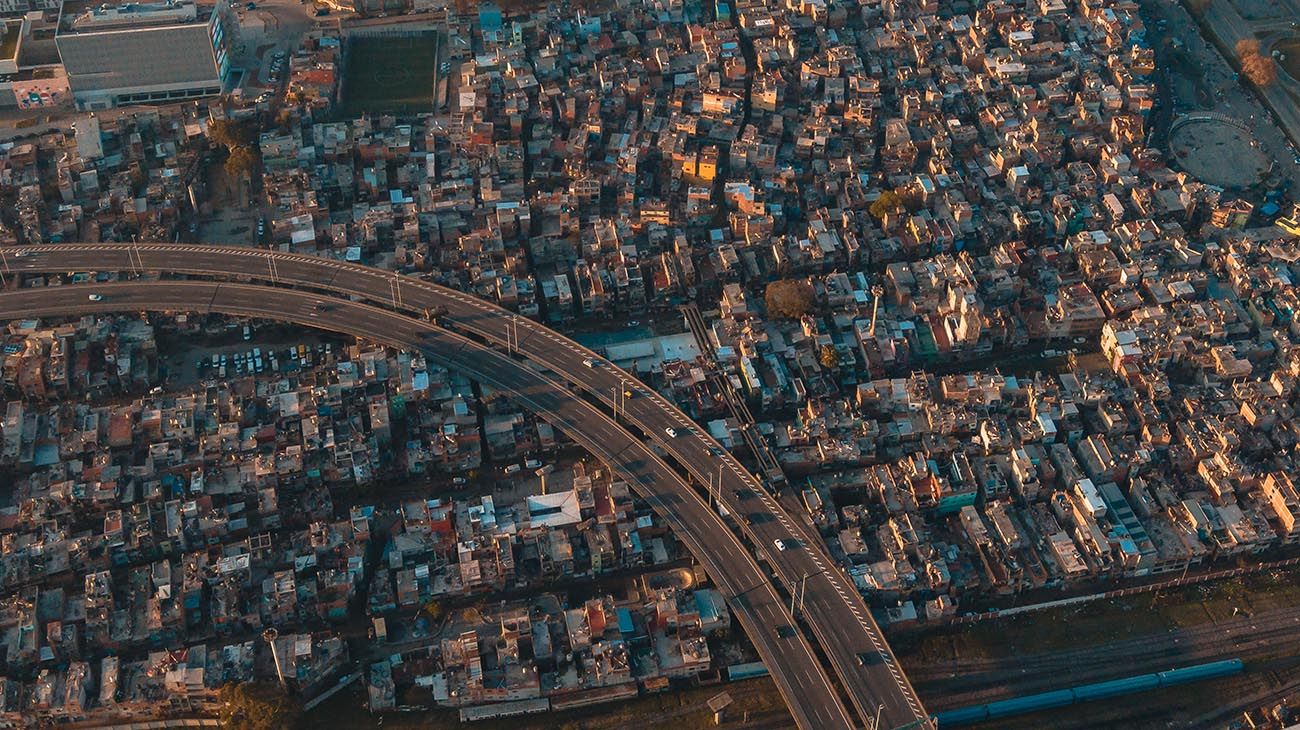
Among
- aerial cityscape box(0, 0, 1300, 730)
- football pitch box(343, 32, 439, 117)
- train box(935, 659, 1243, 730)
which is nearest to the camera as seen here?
train box(935, 659, 1243, 730)


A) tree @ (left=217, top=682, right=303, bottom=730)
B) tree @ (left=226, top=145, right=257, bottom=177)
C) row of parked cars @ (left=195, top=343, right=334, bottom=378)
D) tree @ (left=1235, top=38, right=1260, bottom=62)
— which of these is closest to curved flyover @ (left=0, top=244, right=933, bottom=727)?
row of parked cars @ (left=195, top=343, right=334, bottom=378)

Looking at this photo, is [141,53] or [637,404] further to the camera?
[141,53]

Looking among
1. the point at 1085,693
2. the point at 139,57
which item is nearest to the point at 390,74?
the point at 139,57

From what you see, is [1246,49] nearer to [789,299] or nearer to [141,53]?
[789,299]

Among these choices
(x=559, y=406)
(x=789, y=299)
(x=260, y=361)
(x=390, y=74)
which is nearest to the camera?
(x=559, y=406)

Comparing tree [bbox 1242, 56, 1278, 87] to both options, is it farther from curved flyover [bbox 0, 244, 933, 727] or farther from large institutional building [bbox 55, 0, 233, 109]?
large institutional building [bbox 55, 0, 233, 109]

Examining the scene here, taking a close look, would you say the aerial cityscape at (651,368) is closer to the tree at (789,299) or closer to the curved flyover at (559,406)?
the curved flyover at (559,406)

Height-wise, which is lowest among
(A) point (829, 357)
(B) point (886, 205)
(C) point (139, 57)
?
(A) point (829, 357)
